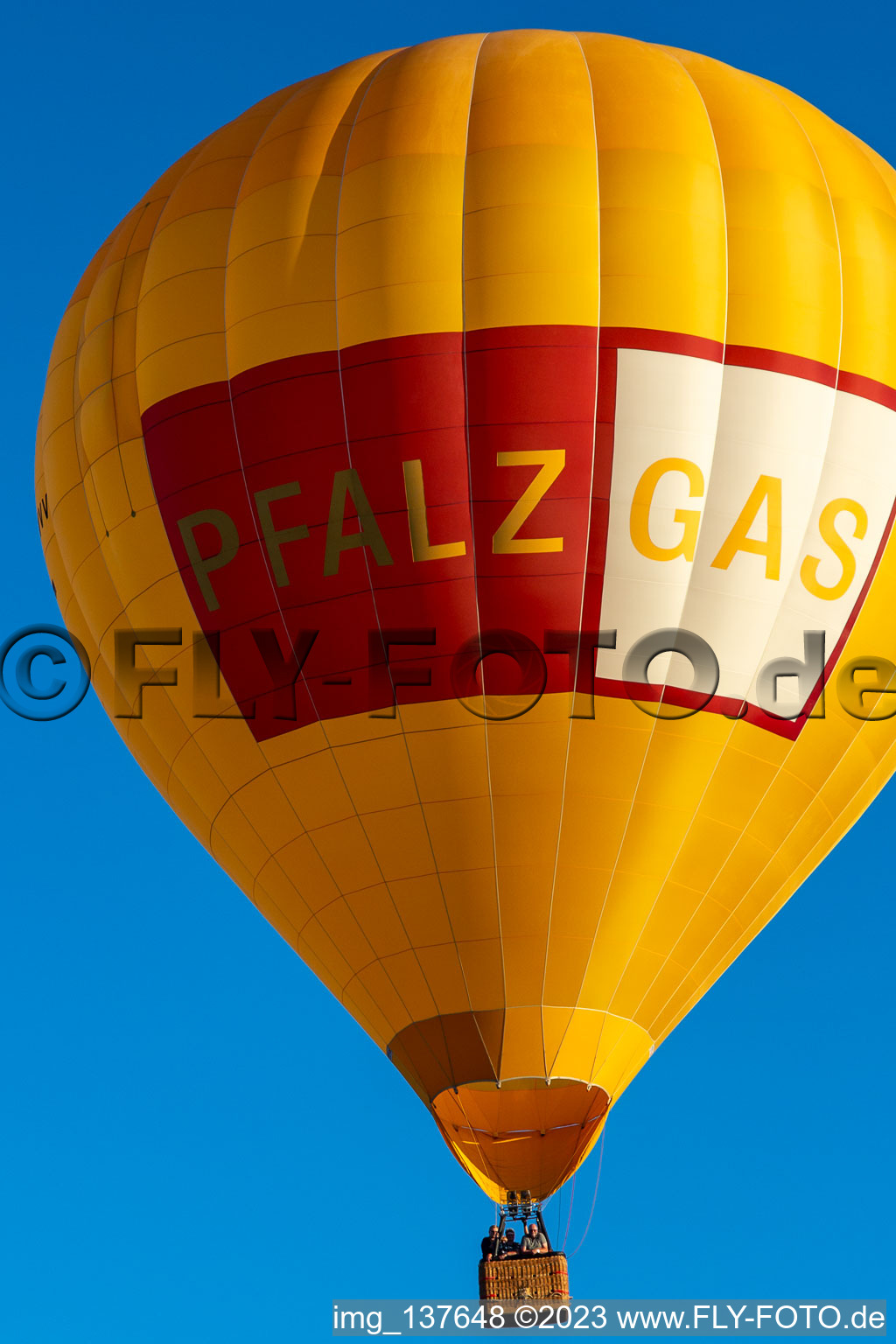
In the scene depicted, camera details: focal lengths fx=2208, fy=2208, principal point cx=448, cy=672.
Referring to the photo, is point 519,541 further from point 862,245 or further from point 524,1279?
point 524,1279

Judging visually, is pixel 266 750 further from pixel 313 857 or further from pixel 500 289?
pixel 500 289

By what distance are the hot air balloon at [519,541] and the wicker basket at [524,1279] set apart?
0.46 m

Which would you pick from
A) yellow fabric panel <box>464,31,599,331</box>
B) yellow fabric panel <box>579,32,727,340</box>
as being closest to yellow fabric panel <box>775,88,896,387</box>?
yellow fabric panel <box>579,32,727,340</box>

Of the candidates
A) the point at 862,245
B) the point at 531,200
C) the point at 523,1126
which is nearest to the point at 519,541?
A: the point at 531,200

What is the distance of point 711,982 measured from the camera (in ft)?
49.5

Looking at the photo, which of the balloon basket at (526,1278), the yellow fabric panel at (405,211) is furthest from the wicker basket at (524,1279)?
the yellow fabric panel at (405,211)

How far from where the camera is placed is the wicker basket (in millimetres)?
14312

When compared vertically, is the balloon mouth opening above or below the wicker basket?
above

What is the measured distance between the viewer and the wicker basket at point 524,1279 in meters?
14.3

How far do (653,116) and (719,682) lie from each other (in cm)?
375

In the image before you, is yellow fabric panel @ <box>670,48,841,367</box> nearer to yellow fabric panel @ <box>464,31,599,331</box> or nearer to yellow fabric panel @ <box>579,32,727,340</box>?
yellow fabric panel @ <box>579,32,727,340</box>

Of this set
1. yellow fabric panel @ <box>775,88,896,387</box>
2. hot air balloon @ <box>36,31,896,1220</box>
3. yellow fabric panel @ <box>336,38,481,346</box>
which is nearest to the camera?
hot air balloon @ <box>36,31,896,1220</box>

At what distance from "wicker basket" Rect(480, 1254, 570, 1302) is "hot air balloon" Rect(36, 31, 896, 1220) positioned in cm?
46

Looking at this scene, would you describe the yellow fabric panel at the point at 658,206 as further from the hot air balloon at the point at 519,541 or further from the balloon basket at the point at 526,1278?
the balloon basket at the point at 526,1278
